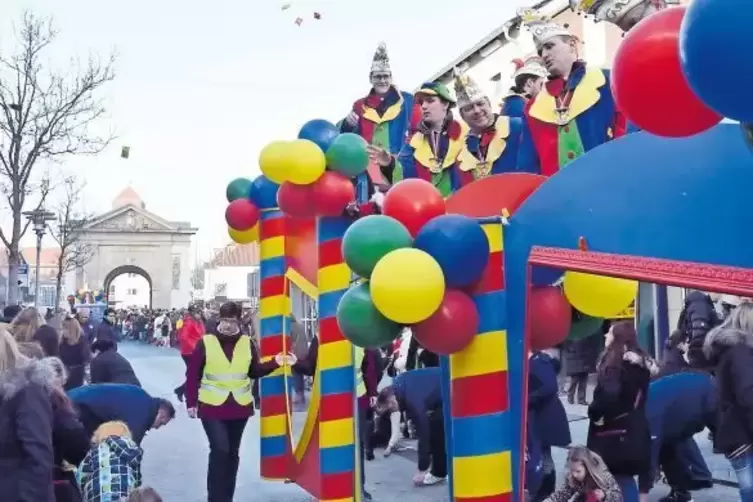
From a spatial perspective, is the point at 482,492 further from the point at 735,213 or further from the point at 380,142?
the point at 380,142

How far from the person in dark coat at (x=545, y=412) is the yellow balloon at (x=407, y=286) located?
2760 millimetres

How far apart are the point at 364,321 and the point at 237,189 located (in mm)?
3858

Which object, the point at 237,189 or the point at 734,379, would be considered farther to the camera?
the point at 237,189

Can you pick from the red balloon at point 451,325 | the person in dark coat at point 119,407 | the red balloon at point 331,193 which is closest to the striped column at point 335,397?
the red balloon at point 331,193

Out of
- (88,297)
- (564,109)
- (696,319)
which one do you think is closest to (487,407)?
(564,109)

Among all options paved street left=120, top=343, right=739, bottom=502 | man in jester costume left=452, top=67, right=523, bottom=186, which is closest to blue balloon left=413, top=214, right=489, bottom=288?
man in jester costume left=452, top=67, right=523, bottom=186

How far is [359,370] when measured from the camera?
675cm

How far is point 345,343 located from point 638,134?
320 cm

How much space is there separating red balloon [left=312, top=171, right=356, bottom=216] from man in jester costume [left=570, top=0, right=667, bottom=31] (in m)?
2.51

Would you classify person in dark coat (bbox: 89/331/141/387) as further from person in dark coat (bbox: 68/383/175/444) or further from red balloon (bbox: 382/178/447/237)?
red balloon (bbox: 382/178/447/237)

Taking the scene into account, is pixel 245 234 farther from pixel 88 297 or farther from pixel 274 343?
pixel 88 297

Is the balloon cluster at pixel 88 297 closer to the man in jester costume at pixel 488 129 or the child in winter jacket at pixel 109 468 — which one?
the child in winter jacket at pixel 109 468

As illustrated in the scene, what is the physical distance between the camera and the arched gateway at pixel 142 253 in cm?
6284

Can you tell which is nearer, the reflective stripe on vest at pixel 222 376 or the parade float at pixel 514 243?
the parade float at pixel 514 243
